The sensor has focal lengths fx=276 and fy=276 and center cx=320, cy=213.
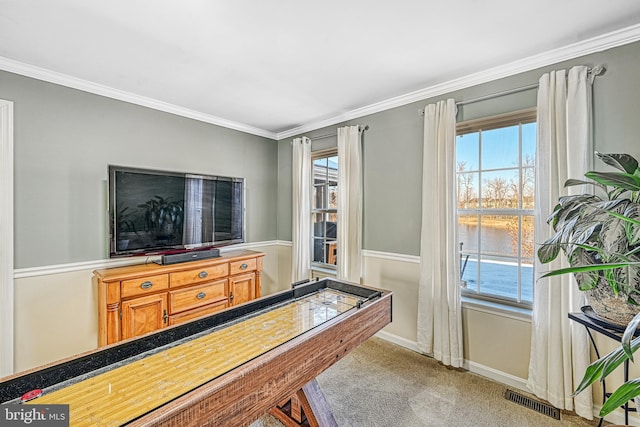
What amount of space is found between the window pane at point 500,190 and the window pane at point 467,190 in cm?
7

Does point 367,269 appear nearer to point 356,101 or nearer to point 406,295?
point 406,295

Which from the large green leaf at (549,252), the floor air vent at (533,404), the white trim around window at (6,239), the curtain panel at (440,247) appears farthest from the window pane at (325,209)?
the white trim around window at (6,239)

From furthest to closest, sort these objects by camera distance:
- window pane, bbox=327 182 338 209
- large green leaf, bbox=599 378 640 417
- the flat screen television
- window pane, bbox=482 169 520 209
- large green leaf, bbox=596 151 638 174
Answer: window pane, bbox=327 182 338 209 → the flat screen television → window pane, bbox=482 169 520 209 → large green leaf, bbox=596 151 638 174 → large green leaf, bbox=599 378 640 417

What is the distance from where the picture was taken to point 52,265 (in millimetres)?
2344

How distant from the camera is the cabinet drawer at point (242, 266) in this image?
3035 mm

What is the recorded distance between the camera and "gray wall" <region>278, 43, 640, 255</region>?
180 cm

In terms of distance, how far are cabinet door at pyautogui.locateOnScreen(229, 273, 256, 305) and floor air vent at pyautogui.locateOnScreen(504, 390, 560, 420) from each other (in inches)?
100

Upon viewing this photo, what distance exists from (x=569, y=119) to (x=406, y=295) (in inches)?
76.4

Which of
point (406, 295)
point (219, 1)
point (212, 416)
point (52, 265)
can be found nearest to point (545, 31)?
point (219, 1)

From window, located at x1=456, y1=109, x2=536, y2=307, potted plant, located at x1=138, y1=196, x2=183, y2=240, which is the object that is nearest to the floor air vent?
window, located at x1=456, y1=109, x2=536, y2=307

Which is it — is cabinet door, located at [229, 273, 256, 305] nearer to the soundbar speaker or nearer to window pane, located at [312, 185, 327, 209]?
the soundbar speaker

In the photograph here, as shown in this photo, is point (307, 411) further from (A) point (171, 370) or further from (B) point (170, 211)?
(B) point (170, 211)

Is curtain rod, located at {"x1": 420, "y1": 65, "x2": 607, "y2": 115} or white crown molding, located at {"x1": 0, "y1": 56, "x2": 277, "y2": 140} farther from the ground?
white crown molding, located at {"x1": 0, "y1": 56, "x2": 277, "y2": 140}

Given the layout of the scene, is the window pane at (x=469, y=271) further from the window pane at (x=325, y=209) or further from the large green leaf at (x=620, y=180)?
the window pane at (x=325, y=209)
